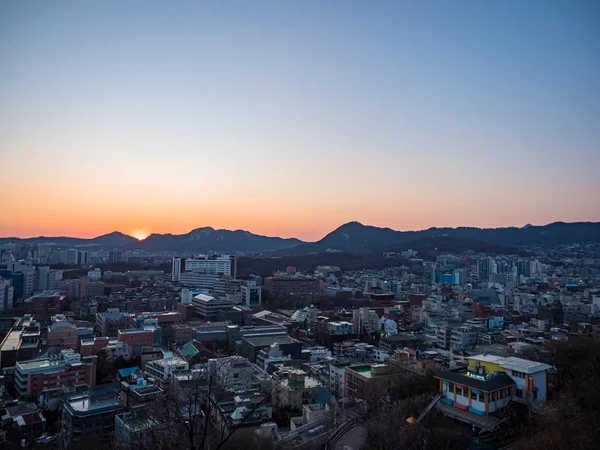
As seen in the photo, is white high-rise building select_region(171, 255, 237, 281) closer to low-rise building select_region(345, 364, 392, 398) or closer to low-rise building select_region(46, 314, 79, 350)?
low-rise building select_region(46, 314, 79, 350)

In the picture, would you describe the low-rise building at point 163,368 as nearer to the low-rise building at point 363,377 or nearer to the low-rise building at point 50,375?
the low-rise building at point 50,375

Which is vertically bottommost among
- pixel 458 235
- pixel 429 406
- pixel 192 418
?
pixel 429 406

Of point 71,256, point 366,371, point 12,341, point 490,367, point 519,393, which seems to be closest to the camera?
point 519,393

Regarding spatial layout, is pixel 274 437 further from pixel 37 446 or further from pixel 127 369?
pixel 127 369

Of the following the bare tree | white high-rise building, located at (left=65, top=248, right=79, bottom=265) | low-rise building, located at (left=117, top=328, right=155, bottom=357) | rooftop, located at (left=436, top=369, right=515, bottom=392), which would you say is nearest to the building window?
rooftop, located at (left=436, top=369, right=515, bottom=392)

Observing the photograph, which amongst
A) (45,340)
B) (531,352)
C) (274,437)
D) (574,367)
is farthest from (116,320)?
(574,367)

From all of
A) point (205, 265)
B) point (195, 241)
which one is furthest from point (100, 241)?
point (205, 265)

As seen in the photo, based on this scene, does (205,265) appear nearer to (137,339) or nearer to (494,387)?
(137,339)
